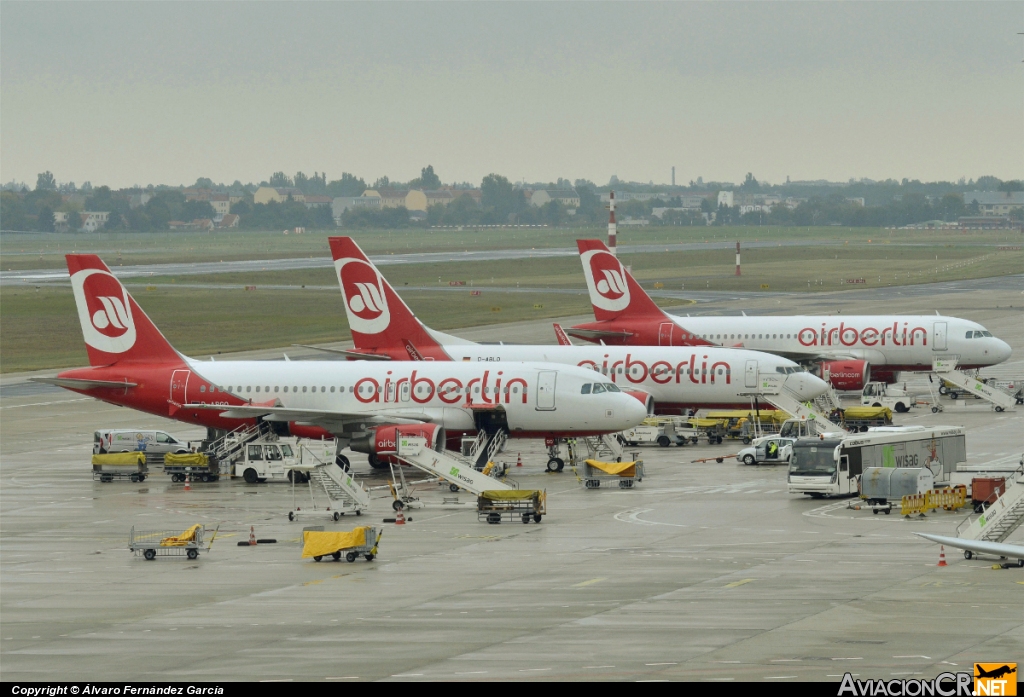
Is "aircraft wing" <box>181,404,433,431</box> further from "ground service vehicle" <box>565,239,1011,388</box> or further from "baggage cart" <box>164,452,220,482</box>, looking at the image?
"ground service vehicle" <box>565,239,1011,388</box>

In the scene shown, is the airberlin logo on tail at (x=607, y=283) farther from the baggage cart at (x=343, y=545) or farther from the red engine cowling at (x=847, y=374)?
the baggage cart at (x=343, y=545)

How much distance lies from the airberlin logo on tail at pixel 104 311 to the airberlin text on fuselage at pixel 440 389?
39.2 feet

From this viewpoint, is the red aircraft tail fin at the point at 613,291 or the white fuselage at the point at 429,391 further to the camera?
the red aircraft tail fin at the point at 613,291

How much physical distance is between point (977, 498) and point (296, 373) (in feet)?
107

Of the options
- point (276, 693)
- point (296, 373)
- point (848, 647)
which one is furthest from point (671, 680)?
point (296, 373)

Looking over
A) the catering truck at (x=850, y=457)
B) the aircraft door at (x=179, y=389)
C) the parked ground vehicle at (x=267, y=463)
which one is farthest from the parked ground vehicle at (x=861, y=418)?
the aircraft door at (x=179, y=389)

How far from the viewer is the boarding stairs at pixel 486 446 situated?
214 feet

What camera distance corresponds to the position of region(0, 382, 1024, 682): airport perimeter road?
31562 millimetres

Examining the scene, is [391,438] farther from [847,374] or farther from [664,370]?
[847,374]

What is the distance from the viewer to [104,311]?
235 ft

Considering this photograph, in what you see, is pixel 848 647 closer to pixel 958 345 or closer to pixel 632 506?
pixel 632 506

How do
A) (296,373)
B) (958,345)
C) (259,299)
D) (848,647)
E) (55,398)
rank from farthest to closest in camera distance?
(259,299) → (55,398) → (958,345) → (296,373) → (848,647)

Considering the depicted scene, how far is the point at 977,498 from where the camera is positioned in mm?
53469

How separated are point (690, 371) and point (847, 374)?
17.1 metres
